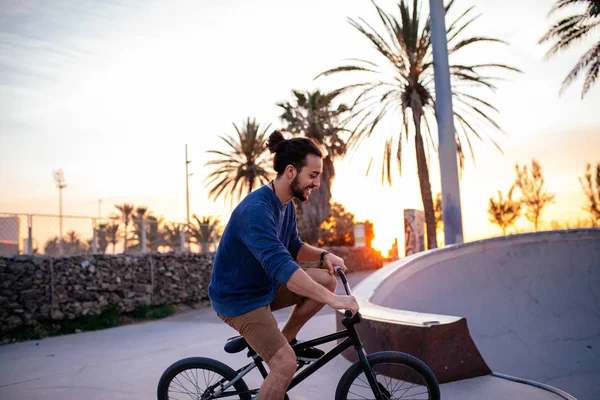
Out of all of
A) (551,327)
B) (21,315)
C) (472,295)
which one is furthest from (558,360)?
(21,315)

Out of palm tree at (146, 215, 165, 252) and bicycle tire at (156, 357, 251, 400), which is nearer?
bicycle tire at (156, 357, 251, 400)

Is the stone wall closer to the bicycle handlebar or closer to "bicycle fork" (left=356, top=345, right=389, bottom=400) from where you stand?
the bicycle handlebar

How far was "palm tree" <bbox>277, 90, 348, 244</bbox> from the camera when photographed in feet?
109

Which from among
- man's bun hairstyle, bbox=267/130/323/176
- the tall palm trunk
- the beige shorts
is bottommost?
the beige shorts

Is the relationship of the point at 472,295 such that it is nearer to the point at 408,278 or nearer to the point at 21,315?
the point at 408,278

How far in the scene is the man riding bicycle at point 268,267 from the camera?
2.86 meters

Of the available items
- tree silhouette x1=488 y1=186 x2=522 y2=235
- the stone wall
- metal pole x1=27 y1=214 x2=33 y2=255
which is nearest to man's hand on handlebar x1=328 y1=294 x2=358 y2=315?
the stone wall

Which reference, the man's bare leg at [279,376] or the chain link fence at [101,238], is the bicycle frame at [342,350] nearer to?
the man's bare leg at [279,376]

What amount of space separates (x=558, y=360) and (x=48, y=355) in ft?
27.8

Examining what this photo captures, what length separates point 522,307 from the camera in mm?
9148

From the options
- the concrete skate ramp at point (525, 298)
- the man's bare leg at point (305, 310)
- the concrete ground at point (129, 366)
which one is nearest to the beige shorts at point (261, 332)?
the man's bare leg at point (305, 310)

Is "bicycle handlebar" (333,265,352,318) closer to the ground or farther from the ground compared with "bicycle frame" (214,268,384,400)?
farther from the ground

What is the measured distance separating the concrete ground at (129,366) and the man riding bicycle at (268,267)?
3.54 ft

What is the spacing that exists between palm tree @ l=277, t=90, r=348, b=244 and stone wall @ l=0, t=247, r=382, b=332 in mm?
15401
